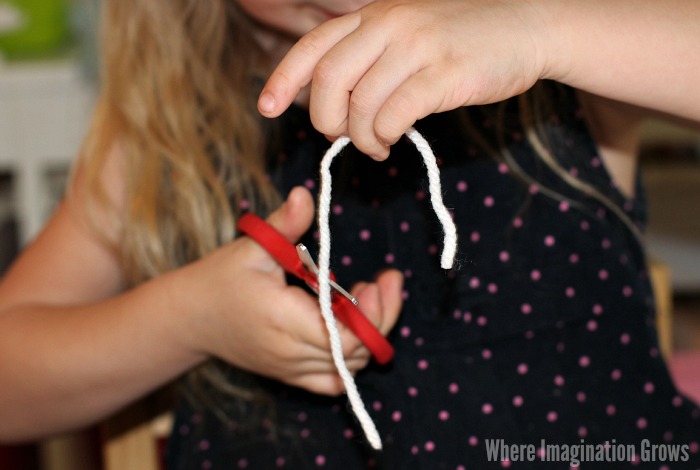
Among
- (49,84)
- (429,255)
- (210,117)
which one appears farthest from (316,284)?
(49,84)

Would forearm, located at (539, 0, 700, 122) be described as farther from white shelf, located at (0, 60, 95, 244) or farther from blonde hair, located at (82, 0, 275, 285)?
white shelf, located at (0, 60, 95, 244)

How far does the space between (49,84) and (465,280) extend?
1021mm

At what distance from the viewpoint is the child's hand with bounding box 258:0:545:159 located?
405mm

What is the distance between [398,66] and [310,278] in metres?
0.15

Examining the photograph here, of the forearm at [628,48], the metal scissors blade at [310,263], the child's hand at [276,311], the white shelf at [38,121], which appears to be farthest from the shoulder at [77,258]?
the white shelf at [38,121]

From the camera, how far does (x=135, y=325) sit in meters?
0.62

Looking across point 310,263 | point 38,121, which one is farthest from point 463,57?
point 38,121

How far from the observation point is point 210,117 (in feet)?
2.43

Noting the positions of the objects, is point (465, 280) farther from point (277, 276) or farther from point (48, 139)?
point (48, 139)

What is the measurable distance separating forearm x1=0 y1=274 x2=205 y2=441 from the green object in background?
911mm

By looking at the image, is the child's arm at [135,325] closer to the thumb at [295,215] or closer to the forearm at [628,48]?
the thumb at [295,215]

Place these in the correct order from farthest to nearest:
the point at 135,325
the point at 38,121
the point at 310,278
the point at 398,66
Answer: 1. the point at 38,121
2. the point at 135,325
3. the point at 310,278
4. the point at 398,66

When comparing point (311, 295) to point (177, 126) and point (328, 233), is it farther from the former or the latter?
point (177, 126)

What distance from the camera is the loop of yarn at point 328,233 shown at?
0.42 m
